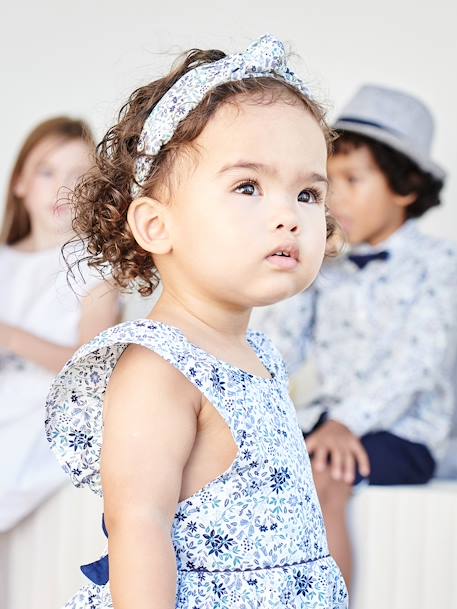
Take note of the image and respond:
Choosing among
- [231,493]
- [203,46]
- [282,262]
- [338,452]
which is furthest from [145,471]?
[203,46]

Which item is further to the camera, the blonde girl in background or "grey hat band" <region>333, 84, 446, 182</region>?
"grey hat band" <region>333, 84, 446, 182</region>

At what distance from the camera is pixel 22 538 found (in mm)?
2215

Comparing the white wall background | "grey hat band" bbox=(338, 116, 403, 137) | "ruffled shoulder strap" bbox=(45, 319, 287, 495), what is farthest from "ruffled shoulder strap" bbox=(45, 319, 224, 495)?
the white wall background

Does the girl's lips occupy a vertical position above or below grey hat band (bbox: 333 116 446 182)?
below

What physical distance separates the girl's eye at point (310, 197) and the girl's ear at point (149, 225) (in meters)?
0.14

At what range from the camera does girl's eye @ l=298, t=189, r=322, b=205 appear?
1.12 meters

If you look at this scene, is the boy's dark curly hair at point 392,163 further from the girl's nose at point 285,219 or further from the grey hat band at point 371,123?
the girl's nose at point 285,219

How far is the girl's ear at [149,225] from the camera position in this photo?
3.72 feet

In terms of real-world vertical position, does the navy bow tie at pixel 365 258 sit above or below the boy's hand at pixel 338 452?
above

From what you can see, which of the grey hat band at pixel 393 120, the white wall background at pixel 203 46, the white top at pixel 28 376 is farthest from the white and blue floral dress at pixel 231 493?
the white wall background at pixel 203 46

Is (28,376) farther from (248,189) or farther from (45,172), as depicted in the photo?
(248,189)

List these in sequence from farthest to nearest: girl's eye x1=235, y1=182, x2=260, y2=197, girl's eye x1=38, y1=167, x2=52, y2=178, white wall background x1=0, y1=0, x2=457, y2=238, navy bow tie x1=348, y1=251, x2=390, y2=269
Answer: white wall background x1=0, y1=0, x2=457, y2=238
girl's eye x1=38, y1=167, x2=52, y2=178
navy bow tie x1=348, y1=251, x2=390, y2=269
girl's eye x1=235, y1=182, x2=260, y2=197

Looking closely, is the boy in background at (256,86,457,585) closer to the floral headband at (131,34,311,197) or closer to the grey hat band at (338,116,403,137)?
the grey hat band at (338,116,403,137)

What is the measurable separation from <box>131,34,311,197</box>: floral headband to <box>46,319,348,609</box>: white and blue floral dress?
0.18 m
